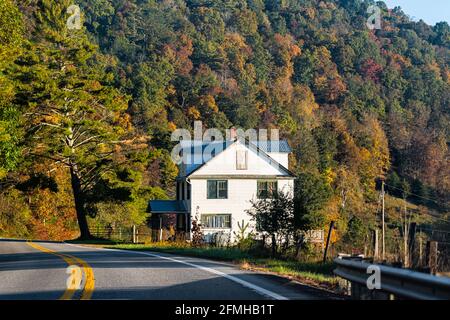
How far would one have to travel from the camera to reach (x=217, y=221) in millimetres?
A: 59062

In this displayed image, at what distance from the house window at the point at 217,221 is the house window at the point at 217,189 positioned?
147cm

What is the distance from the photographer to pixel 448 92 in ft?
590

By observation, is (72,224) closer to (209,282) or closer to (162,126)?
(162,126)

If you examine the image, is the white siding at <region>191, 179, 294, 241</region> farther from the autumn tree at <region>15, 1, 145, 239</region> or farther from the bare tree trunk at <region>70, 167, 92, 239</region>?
the bare tree trunk at <region>70, 167, 92, 239</region>

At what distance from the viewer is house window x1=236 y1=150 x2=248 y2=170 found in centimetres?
6019

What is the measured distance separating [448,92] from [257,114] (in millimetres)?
65721

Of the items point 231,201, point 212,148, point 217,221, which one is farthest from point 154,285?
point 212,148

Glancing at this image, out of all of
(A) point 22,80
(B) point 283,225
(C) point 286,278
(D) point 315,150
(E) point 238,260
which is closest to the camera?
(C) point 286,278

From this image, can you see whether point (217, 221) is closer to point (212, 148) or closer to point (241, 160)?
point (241, 160)

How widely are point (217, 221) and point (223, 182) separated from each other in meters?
3.07

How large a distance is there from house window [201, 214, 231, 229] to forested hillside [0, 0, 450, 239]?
394 centimetres

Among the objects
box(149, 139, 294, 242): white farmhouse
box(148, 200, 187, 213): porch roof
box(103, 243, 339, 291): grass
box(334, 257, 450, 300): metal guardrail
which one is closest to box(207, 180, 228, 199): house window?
box(149, 139, 294, 242): white farmhouse

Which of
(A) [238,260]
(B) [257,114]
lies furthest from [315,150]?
(A) [238,260]

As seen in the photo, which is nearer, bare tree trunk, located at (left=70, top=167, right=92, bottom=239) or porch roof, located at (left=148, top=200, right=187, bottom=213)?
bare tree trunk, located at (left=70, top=167, right=92, bottom=239)
